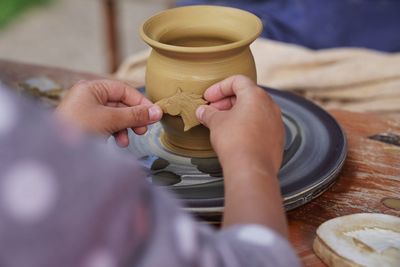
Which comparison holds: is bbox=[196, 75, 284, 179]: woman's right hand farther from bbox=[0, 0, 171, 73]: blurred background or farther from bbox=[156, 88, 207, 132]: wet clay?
bbox=[0, 0, 171, 73]: blurred background

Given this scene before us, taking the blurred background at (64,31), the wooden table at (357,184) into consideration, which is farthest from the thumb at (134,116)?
the blurred background at (64,31)

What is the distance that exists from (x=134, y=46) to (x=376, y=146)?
2.00m

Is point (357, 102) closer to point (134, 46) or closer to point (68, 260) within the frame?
point (68, 260)

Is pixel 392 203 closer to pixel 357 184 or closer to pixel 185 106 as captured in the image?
pixel 357 184

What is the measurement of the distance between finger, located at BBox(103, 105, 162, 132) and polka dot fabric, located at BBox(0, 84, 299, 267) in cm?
41

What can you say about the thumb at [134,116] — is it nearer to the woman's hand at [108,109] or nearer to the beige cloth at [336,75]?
the woman's hand at [108,109]

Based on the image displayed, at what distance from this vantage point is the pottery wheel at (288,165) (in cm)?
84

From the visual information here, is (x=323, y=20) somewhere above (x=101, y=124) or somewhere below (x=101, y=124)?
below

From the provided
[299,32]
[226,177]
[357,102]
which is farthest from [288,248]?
[299,32]

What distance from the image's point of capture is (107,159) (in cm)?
42

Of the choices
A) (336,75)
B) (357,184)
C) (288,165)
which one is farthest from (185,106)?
(336,75)

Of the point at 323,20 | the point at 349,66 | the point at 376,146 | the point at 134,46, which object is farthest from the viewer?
the point at 134,46

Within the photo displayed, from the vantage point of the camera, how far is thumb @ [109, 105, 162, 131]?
33.7 inches

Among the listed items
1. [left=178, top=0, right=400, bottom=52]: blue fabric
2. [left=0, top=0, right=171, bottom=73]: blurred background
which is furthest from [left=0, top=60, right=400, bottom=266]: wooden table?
[left=0, top=0, right=171, bottom=73]: blurred background
